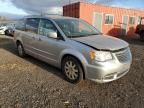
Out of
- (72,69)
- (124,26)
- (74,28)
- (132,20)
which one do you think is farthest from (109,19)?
(72,69)

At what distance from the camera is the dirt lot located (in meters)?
3.60

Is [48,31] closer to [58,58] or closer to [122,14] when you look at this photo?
A: [58,58]

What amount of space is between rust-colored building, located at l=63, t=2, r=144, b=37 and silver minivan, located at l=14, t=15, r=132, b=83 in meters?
10.7

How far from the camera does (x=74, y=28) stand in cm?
517

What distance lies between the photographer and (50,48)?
509cm

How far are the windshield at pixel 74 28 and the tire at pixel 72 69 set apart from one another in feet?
2.29

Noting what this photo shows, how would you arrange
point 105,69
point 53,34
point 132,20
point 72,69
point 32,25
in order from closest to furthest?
1. point 105,69
2. point 72,69
3. point 53,34
4. point 32,25
5. point 132,20

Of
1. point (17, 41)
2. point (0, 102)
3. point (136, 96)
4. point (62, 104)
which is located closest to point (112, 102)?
point (136, 96)

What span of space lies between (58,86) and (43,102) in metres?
0.86

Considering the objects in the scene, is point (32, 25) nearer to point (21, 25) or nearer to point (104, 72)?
point (21, 25)

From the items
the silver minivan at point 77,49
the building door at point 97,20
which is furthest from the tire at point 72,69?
the building door at point 97,20

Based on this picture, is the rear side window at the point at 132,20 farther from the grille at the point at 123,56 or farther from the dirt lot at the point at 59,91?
the grille at the point at 123,56

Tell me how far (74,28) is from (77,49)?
3.80ft

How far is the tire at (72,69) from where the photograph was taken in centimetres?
428
